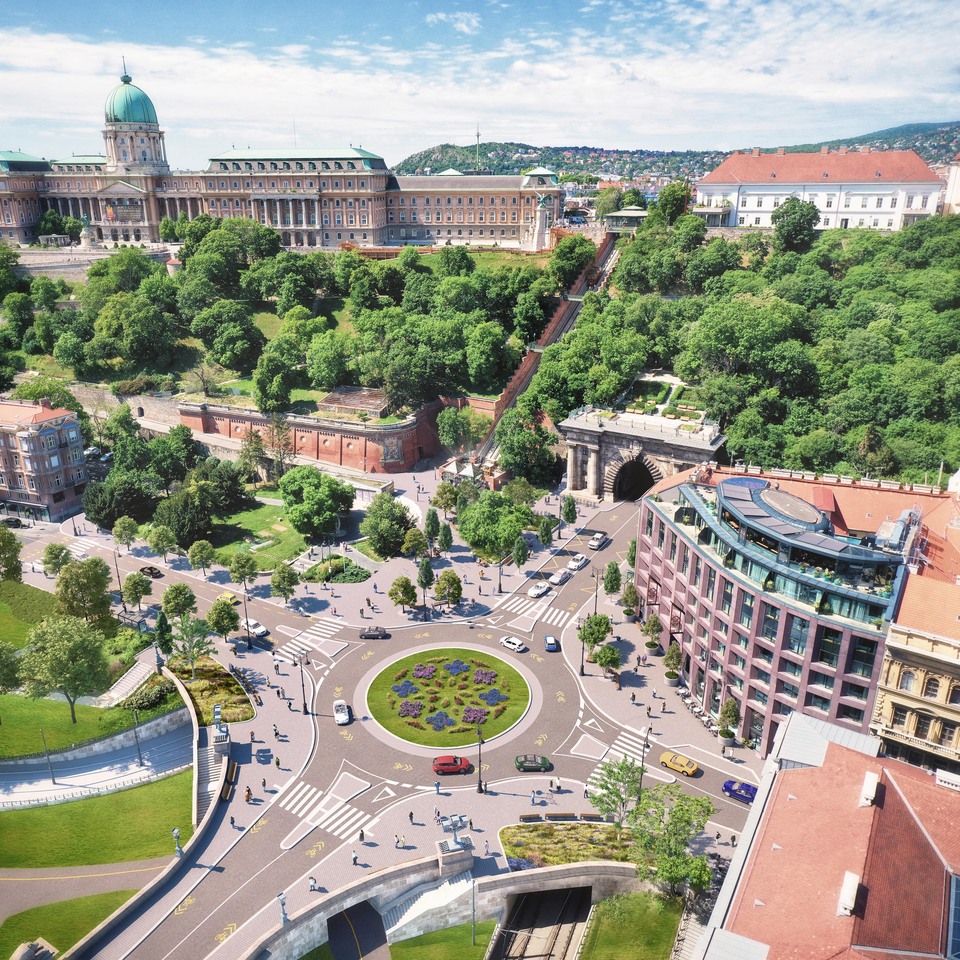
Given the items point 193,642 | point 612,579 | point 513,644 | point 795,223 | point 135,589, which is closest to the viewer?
point 193,642

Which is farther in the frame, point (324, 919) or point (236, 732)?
point (236, 732)

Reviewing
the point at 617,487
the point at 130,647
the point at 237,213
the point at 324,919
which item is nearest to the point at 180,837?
the point at 324,919

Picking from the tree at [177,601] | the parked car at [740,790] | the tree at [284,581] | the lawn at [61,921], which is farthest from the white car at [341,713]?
the parked car at [740,790]

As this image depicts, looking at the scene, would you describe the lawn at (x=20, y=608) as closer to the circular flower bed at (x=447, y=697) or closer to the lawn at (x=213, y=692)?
the lawn at (x=213, y=692)

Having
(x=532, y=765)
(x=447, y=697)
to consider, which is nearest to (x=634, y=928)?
(x=532, y=765)

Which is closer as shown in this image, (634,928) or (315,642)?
(634,928)

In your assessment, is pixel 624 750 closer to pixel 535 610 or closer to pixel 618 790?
pixel 618 790

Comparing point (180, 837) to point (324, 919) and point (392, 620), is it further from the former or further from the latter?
point (392, 620)
